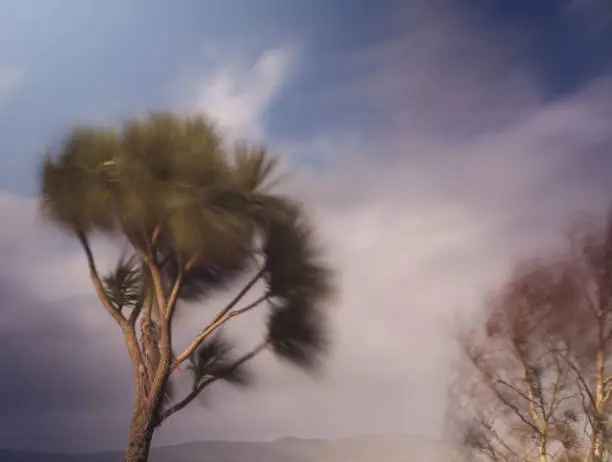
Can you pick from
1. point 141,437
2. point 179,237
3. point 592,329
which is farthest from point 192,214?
point 592,329

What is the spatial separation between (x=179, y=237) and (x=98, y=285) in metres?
0.97

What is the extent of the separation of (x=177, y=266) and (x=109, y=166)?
1032 mm

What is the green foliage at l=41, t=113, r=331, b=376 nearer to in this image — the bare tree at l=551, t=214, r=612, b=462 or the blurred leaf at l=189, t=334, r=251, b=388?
the blurred leaf at l=189, t=334, r=251, b=388

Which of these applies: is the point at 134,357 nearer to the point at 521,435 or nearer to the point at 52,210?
the point at 52,210

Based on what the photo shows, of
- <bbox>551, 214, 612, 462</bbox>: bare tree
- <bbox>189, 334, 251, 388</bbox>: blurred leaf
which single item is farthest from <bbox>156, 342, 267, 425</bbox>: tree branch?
<bbox>551, 214, 612, 462</bbox>: bare tree

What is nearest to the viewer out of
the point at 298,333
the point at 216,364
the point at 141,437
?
the point at 141,437

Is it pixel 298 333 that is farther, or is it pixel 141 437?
pixel 298 333

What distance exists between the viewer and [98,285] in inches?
208

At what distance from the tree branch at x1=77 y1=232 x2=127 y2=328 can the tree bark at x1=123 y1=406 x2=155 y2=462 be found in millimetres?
805

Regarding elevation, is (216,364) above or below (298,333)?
below

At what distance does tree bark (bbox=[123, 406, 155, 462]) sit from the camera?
478 centimetres

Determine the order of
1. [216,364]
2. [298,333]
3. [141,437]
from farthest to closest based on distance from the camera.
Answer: [298,333], [216,364], [141,437]

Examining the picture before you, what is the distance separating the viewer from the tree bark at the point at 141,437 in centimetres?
478

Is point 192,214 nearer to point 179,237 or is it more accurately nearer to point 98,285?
point 179,237
